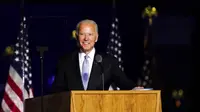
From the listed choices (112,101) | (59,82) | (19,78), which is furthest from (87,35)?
(19,78)

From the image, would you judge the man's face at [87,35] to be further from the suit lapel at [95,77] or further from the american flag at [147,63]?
the american flag at [147,63]

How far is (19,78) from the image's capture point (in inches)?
317

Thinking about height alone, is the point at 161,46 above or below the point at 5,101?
above

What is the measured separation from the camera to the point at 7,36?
29.0 feet

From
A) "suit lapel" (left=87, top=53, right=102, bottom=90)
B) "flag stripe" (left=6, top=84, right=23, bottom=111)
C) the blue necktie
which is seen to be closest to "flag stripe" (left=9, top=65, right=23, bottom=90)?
"flag stripe" (left=6, top=84, right=23, bottom=111)

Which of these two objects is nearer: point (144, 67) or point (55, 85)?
point (55, 85)

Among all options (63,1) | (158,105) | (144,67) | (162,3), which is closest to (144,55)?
(144,67)

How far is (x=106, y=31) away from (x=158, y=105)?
4.56 metres

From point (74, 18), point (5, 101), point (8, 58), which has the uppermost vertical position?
point (74, 18)

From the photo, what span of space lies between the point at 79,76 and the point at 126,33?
3.95 meters

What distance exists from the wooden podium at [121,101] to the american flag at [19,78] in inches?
147

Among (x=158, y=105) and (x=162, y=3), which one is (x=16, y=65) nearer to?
(x=162, y=3)

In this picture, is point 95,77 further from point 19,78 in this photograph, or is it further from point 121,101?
point 19,78

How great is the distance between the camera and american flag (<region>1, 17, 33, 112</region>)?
316 inches
